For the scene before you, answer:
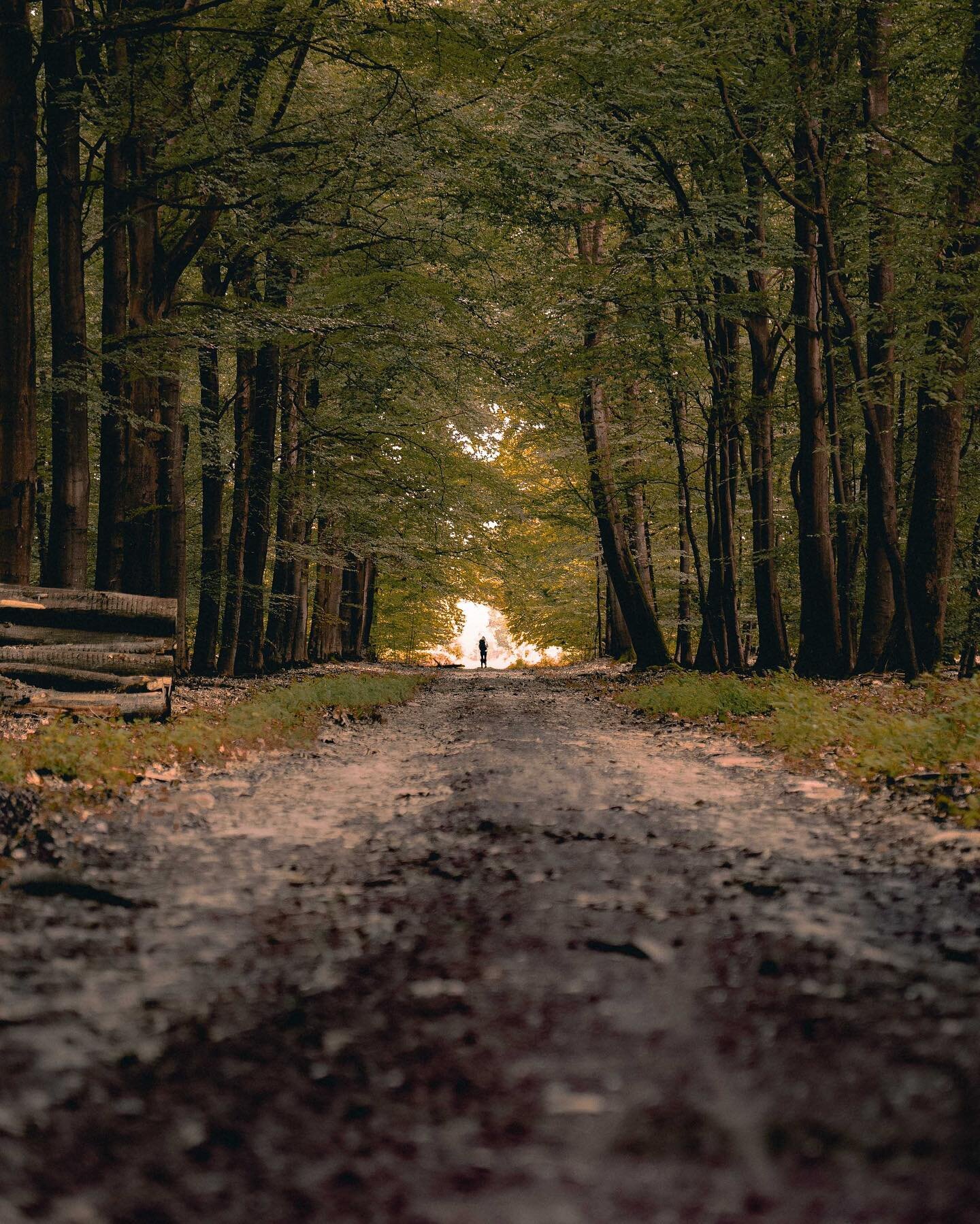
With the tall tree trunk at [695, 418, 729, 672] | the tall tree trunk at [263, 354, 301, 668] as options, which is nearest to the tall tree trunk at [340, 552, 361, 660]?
the tall tree trunk at [263, 354, 301, 668]

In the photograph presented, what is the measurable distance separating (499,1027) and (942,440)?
12.1 m

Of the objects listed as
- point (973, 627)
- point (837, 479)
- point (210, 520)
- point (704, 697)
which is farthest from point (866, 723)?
point (210, 520)

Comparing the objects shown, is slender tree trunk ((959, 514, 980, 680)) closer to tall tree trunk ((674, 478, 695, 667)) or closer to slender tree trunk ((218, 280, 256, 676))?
tall tree trunk ((674, 478, 695, 667))

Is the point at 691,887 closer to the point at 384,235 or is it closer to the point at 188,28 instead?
the point at 188,28

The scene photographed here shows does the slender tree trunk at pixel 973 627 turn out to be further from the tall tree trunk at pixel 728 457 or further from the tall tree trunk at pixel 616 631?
the tall tree trunk at pixel 616 631

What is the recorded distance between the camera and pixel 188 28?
929 centimetres

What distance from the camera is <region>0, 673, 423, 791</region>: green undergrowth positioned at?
5121 mm

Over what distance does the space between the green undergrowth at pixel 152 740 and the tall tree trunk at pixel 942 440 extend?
8096mm

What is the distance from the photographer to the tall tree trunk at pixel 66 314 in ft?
33.1

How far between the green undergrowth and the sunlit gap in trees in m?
25.1

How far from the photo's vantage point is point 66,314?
10289 millimetres

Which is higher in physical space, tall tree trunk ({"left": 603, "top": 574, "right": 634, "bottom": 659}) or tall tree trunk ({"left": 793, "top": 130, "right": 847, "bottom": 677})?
tall tree trunk ({"left": 793, "top": 130, "right": 847, "bottom": 677})

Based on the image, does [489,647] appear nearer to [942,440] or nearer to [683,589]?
[683,589]

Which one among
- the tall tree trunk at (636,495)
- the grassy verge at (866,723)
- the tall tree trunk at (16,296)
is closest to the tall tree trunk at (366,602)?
the tall tree trunk at (636,495)
